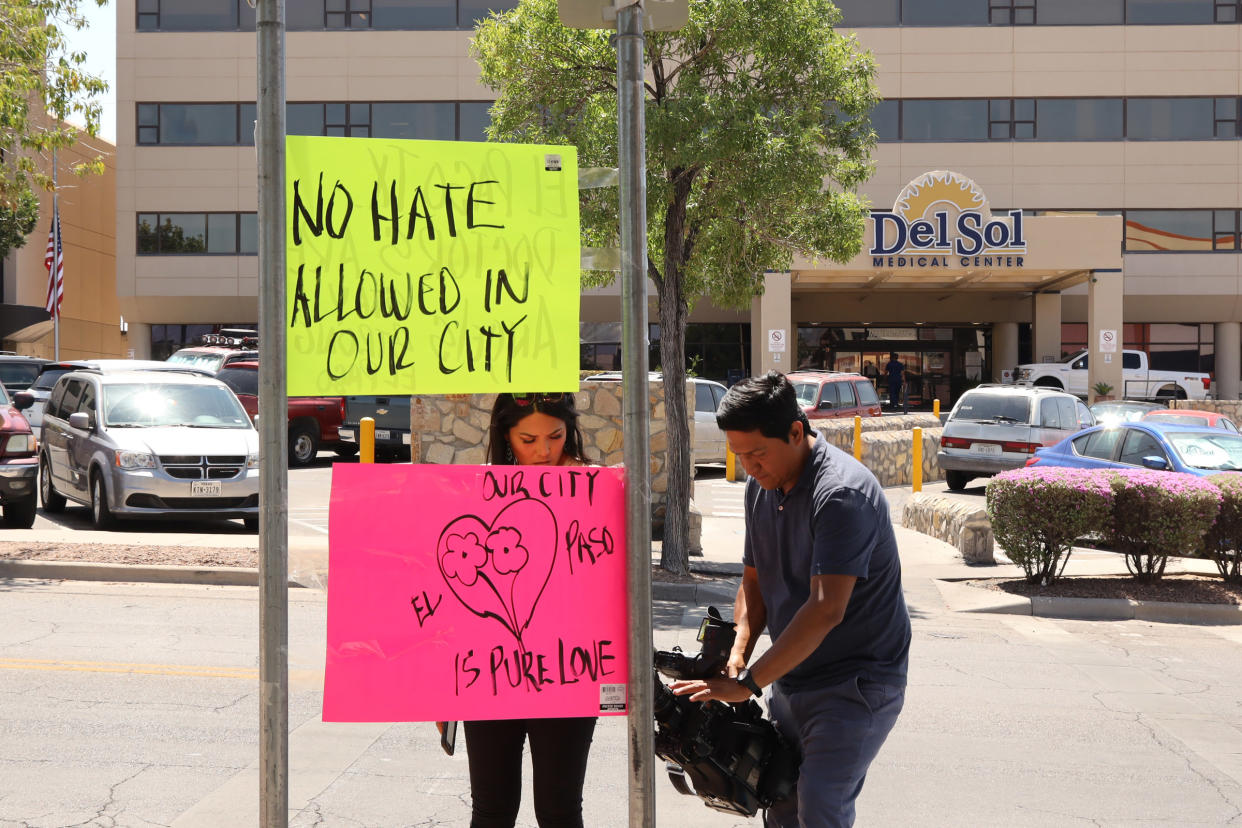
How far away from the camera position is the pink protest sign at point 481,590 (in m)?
2.76

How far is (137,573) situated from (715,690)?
866 centimetres

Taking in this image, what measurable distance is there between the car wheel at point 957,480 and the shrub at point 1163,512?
9074 millimetres

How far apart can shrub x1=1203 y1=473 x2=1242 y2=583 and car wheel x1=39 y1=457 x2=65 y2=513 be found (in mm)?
12923

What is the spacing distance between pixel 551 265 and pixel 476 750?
1.31 metres

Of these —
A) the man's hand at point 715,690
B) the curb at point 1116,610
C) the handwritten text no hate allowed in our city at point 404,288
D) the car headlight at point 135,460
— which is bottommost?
the curb at point 1116,610

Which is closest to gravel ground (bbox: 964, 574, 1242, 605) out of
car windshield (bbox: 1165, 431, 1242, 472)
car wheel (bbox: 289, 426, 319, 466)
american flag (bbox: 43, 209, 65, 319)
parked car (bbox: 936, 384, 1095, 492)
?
car windshield (bbox: 1165, 431, 1242, 472)

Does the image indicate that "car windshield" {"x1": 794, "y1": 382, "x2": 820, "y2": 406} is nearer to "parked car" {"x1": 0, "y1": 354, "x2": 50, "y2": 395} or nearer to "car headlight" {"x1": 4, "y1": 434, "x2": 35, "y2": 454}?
"car headlight" {"x1": 4, "y1": 434, "x2": 35, "y2": 454}

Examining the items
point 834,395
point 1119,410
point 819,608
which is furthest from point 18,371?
point 819,608

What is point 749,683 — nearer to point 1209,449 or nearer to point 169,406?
point 169,406

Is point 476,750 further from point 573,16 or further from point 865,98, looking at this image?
point 865,98

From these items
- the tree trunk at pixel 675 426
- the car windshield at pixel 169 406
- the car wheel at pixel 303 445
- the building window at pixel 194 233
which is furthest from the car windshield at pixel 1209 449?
the building window at pixel 194 233

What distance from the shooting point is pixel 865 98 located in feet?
40.4

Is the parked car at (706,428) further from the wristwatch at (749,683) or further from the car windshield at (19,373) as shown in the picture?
the wristwatch at (749,683)

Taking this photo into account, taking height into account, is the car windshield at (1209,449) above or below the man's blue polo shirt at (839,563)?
below
